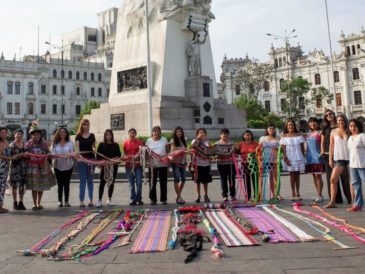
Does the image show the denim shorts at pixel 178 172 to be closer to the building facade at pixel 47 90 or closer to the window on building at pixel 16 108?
the building facade at pixel 47 90

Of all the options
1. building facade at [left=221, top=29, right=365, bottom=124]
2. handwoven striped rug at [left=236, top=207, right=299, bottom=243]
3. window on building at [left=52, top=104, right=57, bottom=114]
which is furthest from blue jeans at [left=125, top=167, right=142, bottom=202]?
window on building at [left=52, top=104, right=57, bottom=114]

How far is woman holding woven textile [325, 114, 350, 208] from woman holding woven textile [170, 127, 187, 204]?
3.03 meters

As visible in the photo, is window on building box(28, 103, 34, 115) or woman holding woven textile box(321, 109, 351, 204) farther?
window on building box(28, 103, 34, 115)

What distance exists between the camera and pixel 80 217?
7.06m

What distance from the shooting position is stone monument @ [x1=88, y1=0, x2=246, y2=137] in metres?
18.4

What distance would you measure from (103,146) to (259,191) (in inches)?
141

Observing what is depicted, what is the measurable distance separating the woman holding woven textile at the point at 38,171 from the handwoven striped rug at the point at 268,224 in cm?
408

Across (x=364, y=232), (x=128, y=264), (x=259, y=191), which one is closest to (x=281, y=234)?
(x=364, y=232)

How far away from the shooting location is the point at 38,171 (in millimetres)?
8297

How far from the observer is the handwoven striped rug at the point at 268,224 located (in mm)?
5148

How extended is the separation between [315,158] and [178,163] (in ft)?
9.86

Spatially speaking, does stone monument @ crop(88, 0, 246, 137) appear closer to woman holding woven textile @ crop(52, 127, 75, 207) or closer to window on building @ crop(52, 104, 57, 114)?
woman holding woven textile @ crop(52, 127, 75, 207)

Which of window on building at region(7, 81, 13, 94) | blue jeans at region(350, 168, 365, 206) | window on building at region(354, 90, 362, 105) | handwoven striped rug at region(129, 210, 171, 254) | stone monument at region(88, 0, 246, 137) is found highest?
window on building at region(7, 81, 13, 94)

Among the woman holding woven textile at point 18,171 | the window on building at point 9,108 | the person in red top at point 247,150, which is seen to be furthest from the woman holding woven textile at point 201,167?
the window on building at point 9,108
